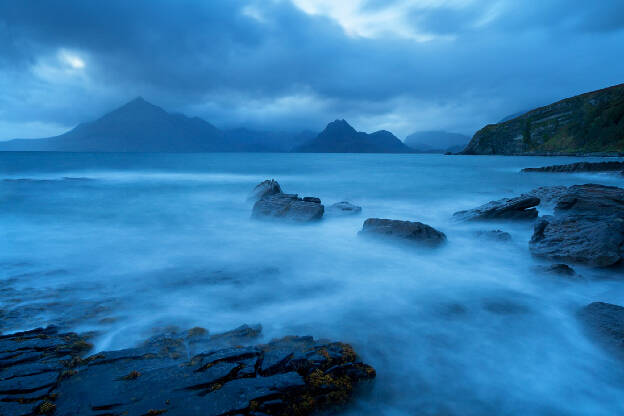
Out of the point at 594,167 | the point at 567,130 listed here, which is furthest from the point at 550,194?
the point at 567,130

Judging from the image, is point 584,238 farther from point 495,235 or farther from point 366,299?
point 366,299

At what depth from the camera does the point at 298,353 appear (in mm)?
3820

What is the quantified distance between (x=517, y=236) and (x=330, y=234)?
5809 millimetres

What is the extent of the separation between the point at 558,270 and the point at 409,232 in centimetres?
354

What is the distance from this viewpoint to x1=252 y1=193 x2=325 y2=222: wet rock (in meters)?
12.3

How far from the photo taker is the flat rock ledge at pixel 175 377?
9.75ft

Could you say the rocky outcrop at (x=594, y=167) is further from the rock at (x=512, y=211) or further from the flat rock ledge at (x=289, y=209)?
the flat rock ledge at (x=289, y=209)

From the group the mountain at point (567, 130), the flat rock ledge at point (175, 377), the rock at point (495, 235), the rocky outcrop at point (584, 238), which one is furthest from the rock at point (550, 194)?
the mountain at point (567, 130)

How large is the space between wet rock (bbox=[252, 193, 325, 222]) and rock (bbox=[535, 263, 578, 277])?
7320 mm

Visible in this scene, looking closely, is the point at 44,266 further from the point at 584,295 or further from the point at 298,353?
the point at 584,295

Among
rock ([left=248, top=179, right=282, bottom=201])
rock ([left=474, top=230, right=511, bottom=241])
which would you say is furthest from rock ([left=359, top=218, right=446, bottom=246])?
rock ([left=248, top=179, right=282, bottom=201])

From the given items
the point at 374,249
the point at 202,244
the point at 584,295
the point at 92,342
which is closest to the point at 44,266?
the point at 202,244

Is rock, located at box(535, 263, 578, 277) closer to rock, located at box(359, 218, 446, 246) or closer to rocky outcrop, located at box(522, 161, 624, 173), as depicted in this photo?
rock, located at box(359, 218, 446, 246)

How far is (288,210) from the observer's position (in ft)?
41.2
